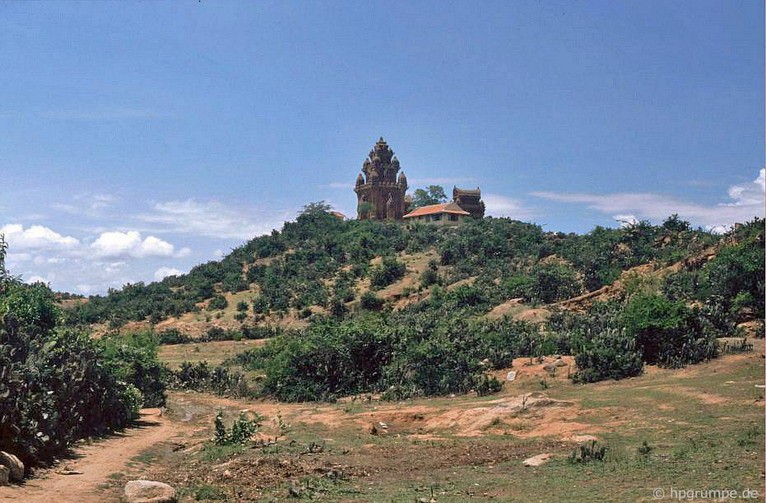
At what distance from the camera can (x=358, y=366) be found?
2444cm

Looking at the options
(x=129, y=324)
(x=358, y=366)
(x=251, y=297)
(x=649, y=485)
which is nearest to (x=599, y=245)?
(x=251, y=297)

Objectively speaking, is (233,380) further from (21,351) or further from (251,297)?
(251,297)

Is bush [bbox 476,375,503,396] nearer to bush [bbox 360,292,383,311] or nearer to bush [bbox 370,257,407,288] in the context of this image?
bush [bbox 360,292,383,311]

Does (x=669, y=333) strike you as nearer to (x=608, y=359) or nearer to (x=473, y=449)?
(x=608, y=359)

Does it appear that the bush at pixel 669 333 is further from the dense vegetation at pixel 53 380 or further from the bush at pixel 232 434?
the dense vegetation at pixel 53 380

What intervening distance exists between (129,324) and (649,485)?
1869 inches

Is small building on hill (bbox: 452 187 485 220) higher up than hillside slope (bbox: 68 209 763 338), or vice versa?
small building on hill (bbox: 452 187 485 220)

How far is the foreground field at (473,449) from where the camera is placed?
10.2m

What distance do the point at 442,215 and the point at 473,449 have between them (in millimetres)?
59188

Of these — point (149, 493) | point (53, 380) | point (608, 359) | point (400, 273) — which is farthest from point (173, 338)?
point (149, 493)

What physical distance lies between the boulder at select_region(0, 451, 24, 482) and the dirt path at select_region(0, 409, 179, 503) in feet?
0.56

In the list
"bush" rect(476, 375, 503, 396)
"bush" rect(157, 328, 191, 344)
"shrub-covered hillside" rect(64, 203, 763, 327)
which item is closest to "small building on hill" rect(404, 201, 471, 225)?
"shrub-covered hillside" rect(64, 203, 763, 327)

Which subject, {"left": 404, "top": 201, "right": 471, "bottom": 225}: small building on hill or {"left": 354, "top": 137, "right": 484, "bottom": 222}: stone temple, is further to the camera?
{"left": 354, "top": 137, "right": 484, "bottom": 222}: stone temple

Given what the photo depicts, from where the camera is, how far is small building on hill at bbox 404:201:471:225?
72.1 m
